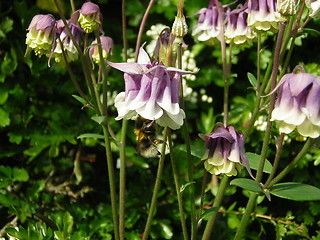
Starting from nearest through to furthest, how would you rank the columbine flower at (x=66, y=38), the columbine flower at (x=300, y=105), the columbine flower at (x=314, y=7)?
1. the columbine flower at (x=300, y=105)
2. the columbine flower at (x=314, y=7)
3. the columbine flower at (x=66, y=38)

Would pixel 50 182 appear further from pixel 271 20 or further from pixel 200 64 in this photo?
pixel 271 20

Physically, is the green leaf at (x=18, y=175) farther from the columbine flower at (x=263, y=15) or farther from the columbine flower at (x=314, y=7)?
the columbine flower at (x=314, y=7)

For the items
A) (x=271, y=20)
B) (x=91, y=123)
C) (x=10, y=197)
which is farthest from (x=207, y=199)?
(x=271, y=20)

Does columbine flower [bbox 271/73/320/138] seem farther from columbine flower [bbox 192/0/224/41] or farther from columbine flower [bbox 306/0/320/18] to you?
columbine flower [bbox 192/0/224/41]

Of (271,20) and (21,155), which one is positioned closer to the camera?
(271,20)

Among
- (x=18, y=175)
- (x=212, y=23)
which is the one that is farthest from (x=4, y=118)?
(x=212, y=23)

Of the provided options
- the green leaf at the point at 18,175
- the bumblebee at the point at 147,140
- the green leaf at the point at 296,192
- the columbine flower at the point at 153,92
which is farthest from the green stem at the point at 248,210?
the green leaf at the point at 18,175
